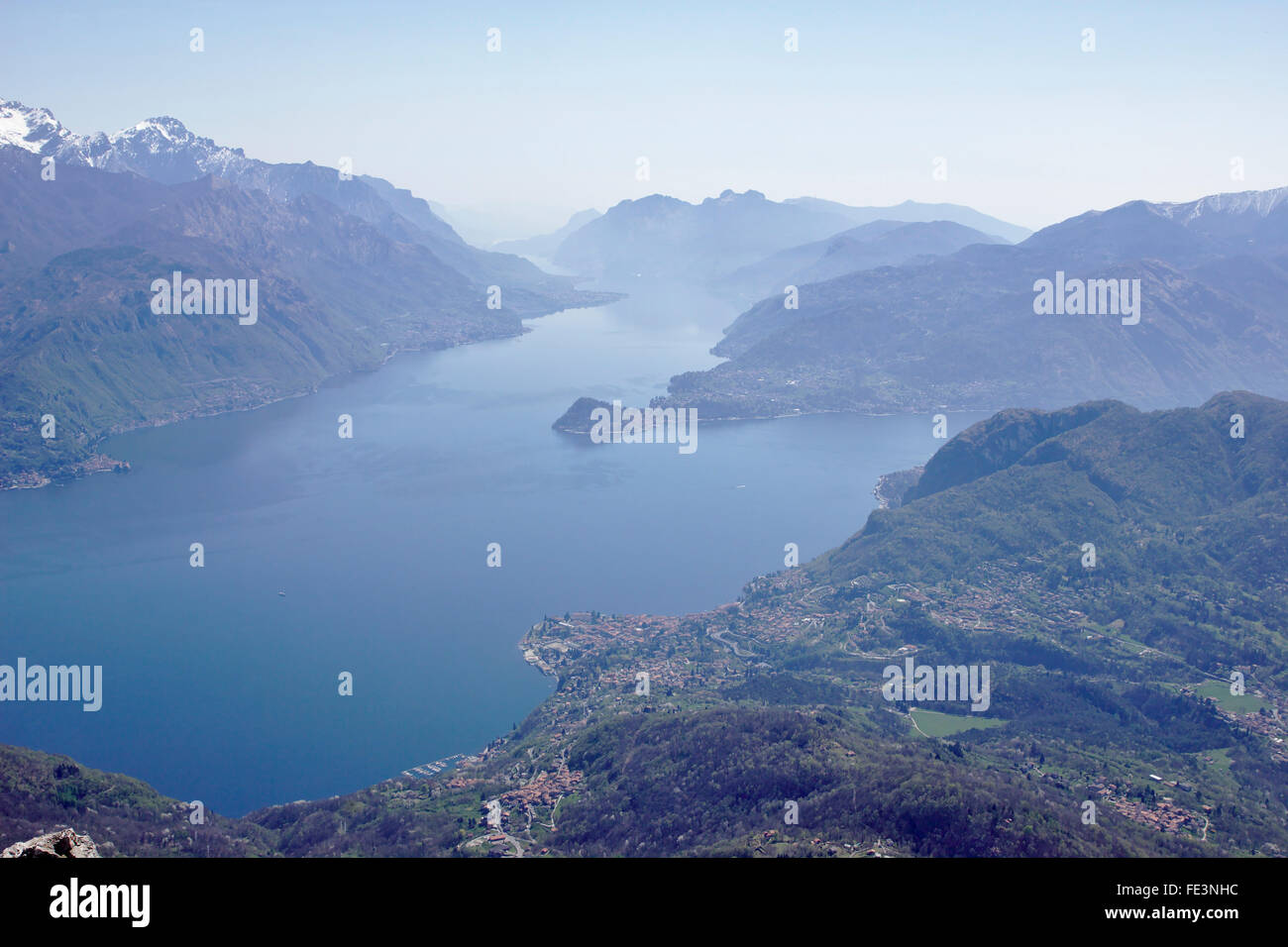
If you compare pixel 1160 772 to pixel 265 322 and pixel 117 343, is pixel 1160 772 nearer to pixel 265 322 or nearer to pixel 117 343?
pixel 117 343

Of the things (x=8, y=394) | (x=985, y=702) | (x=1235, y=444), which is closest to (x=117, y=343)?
(x=8, y=394)

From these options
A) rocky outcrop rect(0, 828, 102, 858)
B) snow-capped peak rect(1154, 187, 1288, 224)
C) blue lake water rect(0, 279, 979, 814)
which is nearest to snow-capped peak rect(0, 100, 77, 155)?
blue lake water rect(0, 279, 979, 814)

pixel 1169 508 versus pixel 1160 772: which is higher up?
pixel 1169 508

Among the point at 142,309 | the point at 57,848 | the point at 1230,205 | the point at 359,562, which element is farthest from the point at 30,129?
the point at 1230,205

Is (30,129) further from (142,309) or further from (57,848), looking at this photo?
(57,848)

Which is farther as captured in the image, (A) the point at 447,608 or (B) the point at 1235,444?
(B) the point at 1235,444

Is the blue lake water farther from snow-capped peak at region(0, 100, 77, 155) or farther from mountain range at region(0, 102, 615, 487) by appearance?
snow-capped peak at region(0, 100, 77, 155)

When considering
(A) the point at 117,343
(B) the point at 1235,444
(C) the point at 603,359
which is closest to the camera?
(B) the point at 1235,444

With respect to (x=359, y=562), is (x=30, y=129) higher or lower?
higher
